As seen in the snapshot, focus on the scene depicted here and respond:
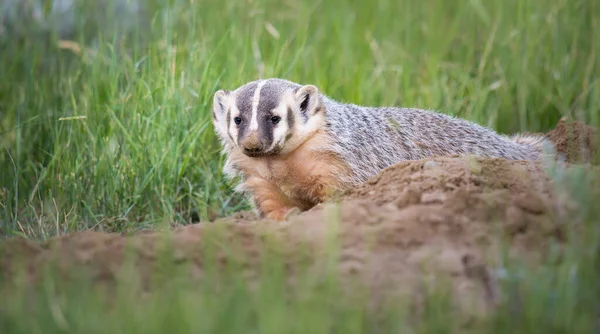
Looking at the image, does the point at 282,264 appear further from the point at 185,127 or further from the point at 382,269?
→ the point at 185,127

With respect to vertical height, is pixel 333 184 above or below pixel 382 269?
below

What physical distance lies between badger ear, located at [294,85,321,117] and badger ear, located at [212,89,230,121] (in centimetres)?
37

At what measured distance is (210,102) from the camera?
16.1 ft

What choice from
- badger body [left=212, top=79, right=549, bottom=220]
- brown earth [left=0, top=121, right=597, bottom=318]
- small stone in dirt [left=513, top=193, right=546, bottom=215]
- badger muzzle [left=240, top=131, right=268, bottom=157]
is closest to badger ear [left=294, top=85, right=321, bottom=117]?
badger body [left=212, top=79, right=549, bottom=220]

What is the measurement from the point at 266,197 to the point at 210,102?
880 mm

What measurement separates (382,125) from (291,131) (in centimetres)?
63

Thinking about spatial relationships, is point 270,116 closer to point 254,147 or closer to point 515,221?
point 254,147

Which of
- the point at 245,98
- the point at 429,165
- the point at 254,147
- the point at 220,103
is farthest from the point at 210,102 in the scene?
the point at 429,165

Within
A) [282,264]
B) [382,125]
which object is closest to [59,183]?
[382,125]

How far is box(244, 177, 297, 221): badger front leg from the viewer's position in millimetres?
4238

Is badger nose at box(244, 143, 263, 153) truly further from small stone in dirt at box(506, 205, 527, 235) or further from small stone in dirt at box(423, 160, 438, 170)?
small stone in dirt at box(506, 205, 527, 235)

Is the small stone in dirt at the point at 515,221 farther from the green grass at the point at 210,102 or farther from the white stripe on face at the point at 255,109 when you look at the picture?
the white stripe on face at the point at 255,109

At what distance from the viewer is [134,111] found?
4.61 metres

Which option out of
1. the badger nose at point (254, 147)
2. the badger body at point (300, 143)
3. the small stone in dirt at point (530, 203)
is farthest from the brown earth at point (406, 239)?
the badger body at point (300, 143)
